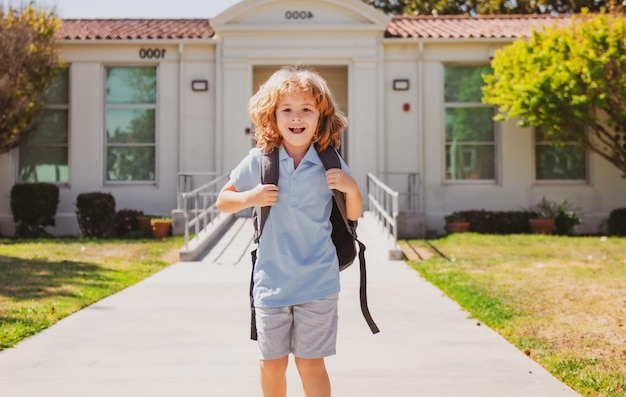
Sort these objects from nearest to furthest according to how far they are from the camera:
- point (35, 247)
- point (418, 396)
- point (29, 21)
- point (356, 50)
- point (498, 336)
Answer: point (418, 396) < point (498, 336) < point (35, 247) < point (29, 21) < point (356, 50)

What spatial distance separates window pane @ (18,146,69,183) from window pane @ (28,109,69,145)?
0.57ft

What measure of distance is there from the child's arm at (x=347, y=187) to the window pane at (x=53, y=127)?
14.6 meters

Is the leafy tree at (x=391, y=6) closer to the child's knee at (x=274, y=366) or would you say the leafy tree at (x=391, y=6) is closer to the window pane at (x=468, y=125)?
the window pane at (x=468, y=125)

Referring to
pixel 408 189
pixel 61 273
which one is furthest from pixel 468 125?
pixel 61 273

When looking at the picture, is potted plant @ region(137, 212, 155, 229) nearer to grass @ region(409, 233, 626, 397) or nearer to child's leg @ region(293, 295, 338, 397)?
grass @ region(409, 233, 626, 397)

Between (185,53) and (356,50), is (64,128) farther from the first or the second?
(356,50)

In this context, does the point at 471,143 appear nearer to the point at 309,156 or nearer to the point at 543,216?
the point at 543,216

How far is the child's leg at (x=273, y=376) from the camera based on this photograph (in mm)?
3477

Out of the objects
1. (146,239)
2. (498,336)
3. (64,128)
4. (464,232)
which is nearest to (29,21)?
(64,128)

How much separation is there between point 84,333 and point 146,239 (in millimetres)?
8639

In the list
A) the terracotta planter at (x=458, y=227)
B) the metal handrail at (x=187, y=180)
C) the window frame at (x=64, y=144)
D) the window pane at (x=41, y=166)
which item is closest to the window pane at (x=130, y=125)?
the window frame at (x=64, y=144)

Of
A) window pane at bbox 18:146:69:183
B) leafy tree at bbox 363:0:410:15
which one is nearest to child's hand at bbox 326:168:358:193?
window pane at bbox 18:146:69:183

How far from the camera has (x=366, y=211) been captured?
15641 millimetres

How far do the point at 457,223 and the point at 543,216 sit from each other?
1877 mm
